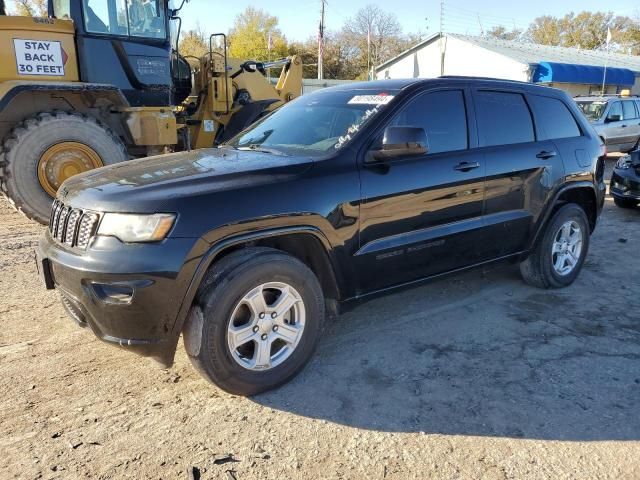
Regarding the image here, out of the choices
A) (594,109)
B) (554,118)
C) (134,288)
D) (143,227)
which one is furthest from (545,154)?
(594,109)

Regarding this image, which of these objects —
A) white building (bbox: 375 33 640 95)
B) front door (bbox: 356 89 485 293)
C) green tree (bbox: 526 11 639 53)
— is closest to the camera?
front door (bbox: 356 89 485 293)

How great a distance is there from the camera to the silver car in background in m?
13.8

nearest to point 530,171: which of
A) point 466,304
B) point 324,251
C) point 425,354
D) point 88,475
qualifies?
point 466,304

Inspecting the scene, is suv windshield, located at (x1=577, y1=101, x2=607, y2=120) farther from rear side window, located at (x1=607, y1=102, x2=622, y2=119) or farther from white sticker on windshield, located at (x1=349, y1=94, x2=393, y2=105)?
white sticker on windshield, located at (x1=349, y1=94, x2=393, y2=105)

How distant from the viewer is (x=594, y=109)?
14.2 m

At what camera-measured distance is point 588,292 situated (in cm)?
490

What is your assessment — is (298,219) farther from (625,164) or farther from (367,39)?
(367,39)

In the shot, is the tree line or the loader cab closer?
the loader cab

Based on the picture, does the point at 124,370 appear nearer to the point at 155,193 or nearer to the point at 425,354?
the point at 155,193

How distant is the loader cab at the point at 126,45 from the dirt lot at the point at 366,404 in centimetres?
413

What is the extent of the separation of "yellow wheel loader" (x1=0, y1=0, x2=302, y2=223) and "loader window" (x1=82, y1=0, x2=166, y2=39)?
0.04 feet

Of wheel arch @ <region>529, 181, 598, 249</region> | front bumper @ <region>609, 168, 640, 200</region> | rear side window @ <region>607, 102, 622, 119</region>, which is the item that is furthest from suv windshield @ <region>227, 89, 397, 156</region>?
rear side window @ <region>607, 102, 622, 119</region>

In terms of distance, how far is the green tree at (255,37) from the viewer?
46.7 meters

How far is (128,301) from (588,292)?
4096 millimetres
